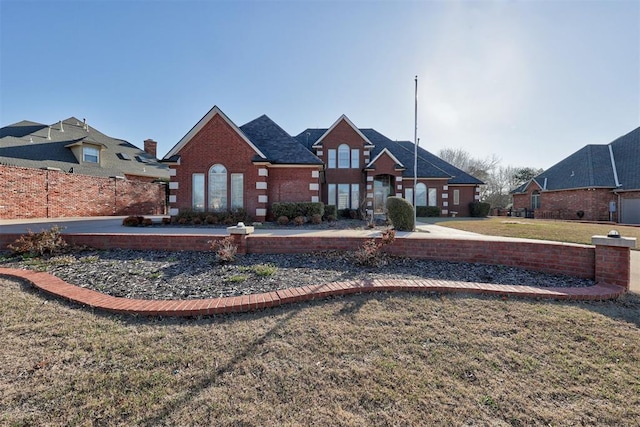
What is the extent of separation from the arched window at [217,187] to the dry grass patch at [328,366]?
11092mm

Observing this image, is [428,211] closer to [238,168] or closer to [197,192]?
[238,168]

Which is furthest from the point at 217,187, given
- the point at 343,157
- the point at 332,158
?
the point at 343,157

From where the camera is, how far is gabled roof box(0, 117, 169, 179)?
772 inches

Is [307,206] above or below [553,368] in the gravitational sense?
above

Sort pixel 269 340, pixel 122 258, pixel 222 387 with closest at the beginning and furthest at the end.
A: pixel 222 387, pixel 269 340, pixel 122 258

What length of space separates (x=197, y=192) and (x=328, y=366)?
46.6 ft

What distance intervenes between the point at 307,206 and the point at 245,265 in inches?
353

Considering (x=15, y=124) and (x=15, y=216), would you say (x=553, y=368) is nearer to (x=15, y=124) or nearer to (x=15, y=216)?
(x=15, y=216)

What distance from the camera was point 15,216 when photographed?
15.0m

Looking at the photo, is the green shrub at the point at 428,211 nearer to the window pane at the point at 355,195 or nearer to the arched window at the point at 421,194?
the arched window at the point at 421,194

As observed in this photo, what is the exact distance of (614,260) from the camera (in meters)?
4.87

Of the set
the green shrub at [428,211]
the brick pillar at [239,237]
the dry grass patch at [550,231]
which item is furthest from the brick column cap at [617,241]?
the green shrub at [428,211]

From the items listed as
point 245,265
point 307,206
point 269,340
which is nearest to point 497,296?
point 269,340

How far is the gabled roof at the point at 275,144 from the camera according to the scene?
15.5 metres
